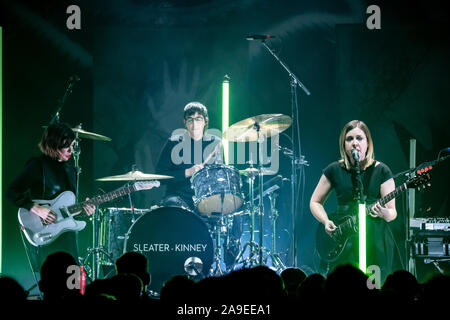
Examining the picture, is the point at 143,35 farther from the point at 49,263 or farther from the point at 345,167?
the point at 49,263

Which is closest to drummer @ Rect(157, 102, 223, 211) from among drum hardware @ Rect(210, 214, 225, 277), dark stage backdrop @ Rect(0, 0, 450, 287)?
dark stage backdrop @ Rect(0, 0, 450, 287)

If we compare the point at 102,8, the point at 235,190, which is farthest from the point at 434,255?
the point at 102,8

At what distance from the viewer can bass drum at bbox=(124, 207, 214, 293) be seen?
5.79 m

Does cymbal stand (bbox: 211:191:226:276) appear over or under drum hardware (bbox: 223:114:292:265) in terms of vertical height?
under

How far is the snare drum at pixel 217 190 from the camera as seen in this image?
6.08 metres

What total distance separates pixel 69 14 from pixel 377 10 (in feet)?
14.6

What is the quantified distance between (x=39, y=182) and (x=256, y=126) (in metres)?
2.62

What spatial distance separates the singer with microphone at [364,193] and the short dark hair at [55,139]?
3.10m

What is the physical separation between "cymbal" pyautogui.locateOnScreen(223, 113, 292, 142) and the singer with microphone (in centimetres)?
80

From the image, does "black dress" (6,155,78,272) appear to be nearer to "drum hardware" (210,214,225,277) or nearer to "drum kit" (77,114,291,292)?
"drum kit" (77,114,291,292)

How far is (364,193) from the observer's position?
5.96 metres

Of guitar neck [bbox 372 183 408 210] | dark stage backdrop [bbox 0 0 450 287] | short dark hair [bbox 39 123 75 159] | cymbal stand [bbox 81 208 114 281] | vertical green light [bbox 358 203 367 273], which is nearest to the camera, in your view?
vertical green light [bbox 358 203 367 273]

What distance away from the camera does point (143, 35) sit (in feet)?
24.6

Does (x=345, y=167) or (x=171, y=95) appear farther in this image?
(x=171, y=95)
